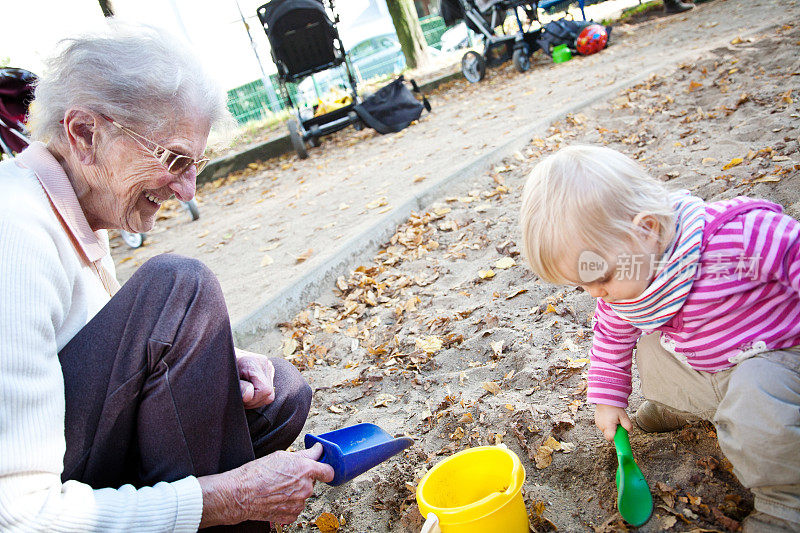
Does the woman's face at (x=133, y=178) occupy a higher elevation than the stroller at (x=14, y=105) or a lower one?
lower

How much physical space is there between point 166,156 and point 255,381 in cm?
61

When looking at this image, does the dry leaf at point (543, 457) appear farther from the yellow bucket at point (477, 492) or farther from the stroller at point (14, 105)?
the stroller at point (14, 105)

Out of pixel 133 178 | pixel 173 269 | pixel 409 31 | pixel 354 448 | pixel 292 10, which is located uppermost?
pixel 292 10

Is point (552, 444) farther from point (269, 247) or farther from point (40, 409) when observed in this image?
point (269, 247)

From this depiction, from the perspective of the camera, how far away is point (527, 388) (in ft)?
6.40

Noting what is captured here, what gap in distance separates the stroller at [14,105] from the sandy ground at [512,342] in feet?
8.22

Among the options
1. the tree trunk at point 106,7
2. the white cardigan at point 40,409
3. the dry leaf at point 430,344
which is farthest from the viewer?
the tree trunk at point 106,7

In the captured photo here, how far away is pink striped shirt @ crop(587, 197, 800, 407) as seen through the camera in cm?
120

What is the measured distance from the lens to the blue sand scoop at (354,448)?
1.50 metres

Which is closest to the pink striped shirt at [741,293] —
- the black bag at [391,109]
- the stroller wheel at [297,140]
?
the black bag at [391,109]

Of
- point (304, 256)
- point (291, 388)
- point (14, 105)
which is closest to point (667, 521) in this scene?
point (291, 388)

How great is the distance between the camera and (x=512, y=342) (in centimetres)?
221

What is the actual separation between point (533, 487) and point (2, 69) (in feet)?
13.1

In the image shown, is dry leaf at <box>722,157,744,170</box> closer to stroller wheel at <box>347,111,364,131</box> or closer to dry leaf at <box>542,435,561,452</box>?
dry leaf at <box>542,435,561,452</box>
